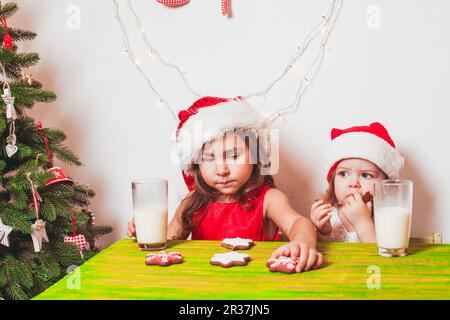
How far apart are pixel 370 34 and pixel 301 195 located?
1.95 ft

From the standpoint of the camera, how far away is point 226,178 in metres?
1.43

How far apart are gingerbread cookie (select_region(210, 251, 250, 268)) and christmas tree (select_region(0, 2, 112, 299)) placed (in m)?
0.65

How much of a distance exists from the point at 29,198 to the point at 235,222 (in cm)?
60

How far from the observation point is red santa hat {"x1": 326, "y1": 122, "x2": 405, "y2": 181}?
1475 mm

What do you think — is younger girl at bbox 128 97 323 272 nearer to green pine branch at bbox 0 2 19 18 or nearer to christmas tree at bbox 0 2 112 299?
christmas tree at bbox 0 2 112 299

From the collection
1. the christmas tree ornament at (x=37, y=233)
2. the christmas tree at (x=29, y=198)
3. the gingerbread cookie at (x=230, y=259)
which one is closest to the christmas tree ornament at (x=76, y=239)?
the christmas tree at (x=29, y=198)

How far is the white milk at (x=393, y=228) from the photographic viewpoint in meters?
0.98

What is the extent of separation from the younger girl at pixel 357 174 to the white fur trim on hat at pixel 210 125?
25 cm

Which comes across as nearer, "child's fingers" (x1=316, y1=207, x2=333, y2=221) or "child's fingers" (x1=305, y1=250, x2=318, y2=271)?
"child's fingers" (x1=305, y1=250, x2=318, y2=271)

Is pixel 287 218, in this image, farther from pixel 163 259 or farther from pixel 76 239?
pixel 76 239

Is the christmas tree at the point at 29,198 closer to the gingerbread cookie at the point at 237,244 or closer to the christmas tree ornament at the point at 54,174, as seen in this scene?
the christmas tree ornament at the point at 54,174

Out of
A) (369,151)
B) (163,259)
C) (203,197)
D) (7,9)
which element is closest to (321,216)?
(369,151)

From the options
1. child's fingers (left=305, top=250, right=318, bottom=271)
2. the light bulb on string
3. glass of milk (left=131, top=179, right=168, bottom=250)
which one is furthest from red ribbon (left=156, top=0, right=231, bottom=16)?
child's fingers (left=305, top=250, right=318, bottom=271)
